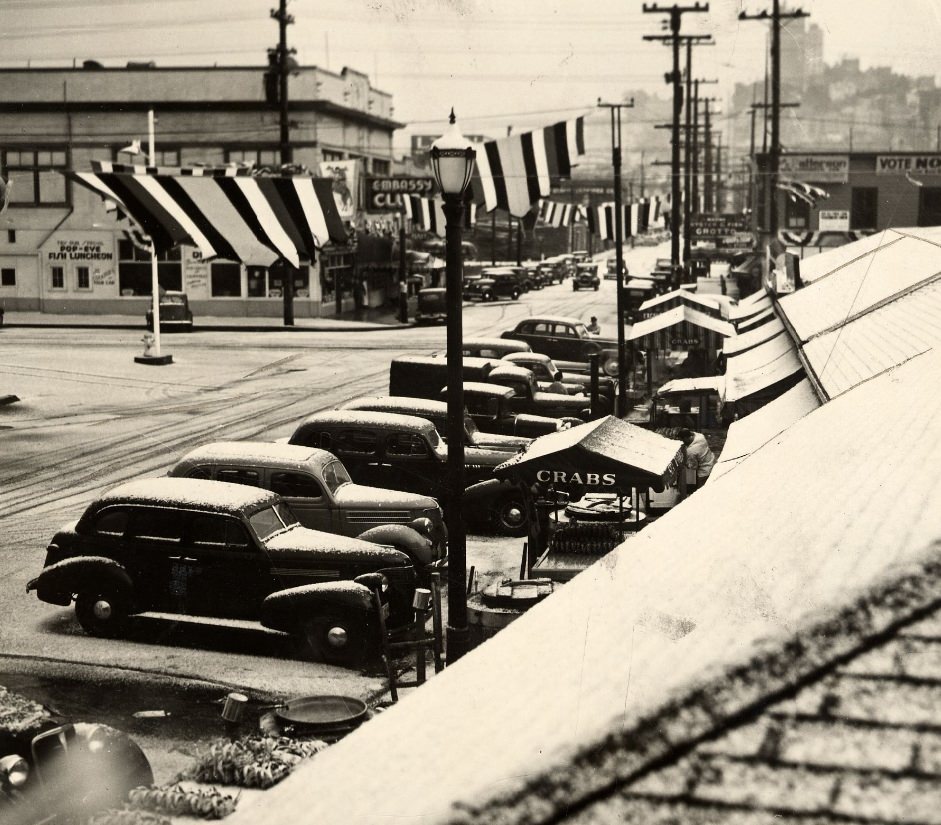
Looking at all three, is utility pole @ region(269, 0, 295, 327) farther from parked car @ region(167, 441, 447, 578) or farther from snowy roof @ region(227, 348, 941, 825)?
snowy roof @ region(227, 348, 941, 825)

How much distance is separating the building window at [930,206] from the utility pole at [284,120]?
1276 inches

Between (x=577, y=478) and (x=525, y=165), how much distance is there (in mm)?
11170

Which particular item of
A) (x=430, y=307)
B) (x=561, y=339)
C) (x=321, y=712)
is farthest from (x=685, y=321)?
(x=430, y=307)

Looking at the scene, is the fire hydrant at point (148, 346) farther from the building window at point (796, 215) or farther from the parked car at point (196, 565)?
the building window at point (796, 215)

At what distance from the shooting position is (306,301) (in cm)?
4703

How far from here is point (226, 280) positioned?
153 ft

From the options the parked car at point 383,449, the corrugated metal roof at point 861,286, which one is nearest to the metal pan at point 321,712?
the corrugated metal roof at point 861,286

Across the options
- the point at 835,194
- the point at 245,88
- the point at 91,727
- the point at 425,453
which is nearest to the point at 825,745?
the point at 91,727

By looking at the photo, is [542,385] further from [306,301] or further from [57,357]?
[306,301]

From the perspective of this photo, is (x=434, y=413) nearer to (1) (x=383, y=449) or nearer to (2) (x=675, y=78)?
(1) (x=383, y=449)

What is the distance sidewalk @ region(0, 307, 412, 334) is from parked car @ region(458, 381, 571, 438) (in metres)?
24.1

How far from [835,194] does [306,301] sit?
29096 millimetres

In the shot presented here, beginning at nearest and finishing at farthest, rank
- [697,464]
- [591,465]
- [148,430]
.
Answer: [591,465]
[697,464]
[148,430]

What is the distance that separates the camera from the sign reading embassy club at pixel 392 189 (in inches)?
1548
